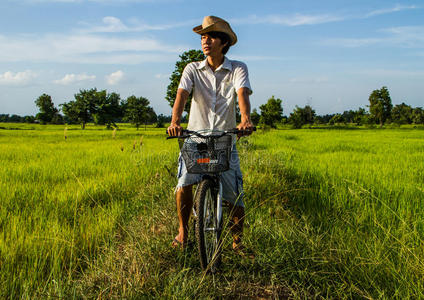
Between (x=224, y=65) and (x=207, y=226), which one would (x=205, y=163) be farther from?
(x=224, y=65)

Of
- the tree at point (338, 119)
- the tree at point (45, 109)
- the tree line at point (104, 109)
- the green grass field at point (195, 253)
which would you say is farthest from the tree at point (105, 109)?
the green grass field at point (195, 253)

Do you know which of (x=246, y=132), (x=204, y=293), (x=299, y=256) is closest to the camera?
(x=204, y=293)

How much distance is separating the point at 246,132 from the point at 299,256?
109 centimetres

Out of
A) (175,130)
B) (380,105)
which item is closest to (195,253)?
(175,130)

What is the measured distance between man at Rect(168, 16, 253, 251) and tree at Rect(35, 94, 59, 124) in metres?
85.3

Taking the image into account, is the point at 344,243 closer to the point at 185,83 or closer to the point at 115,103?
the point at 185,83

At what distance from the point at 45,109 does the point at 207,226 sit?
90.8 m

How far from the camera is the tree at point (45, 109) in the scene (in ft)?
253

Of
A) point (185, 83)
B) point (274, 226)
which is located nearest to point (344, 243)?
point (274, 226)

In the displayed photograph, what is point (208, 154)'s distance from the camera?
2.08m

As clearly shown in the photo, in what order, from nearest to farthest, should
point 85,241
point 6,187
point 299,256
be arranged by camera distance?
1. point 299,256
2. point 85,241
3. point 6,187

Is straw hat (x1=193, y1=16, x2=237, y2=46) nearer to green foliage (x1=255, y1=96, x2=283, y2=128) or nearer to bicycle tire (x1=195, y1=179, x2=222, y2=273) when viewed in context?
bicycle tire (x1=195, y1=179, x2=222, y2=273)

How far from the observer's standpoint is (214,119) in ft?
8.11

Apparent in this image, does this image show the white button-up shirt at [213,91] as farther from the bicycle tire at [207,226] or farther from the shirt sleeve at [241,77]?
the bicycle tire at [207,226]
